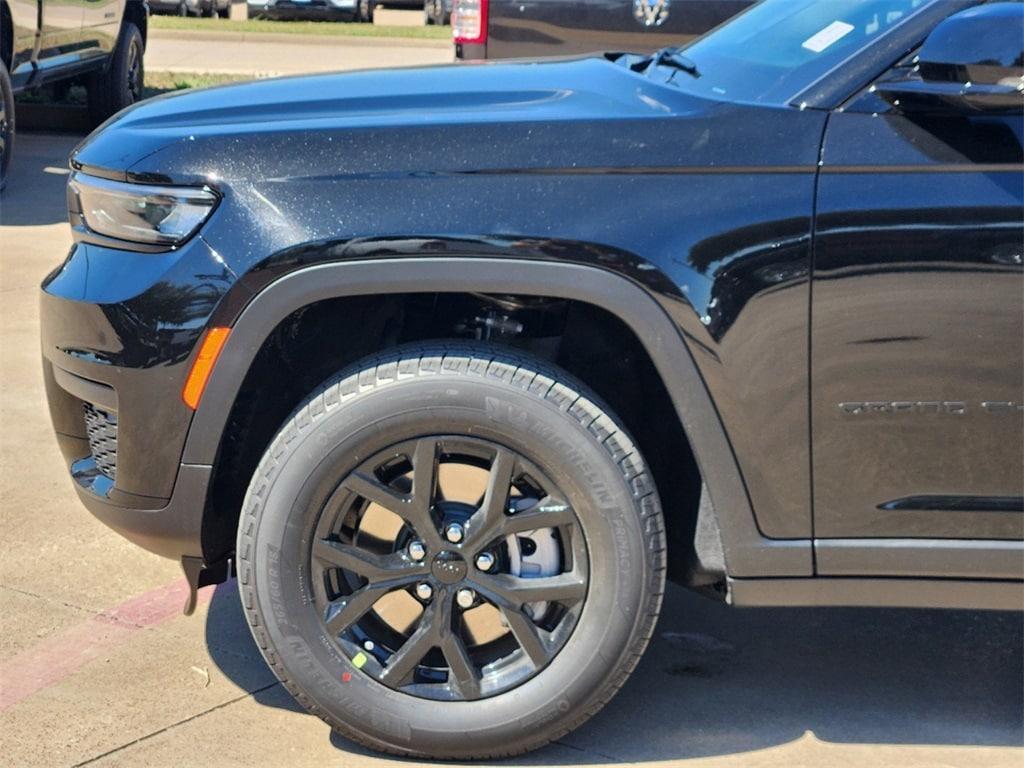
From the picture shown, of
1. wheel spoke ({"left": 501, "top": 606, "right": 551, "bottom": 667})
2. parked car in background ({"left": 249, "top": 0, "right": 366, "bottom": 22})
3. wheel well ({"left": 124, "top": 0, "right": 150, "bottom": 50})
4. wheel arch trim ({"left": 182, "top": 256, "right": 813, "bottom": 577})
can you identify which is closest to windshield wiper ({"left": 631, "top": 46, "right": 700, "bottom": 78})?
wheel arch trim ({"left": 182, "top": 256, "right": 813, "bottom": 577})

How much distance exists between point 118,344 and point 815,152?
1.44 meters

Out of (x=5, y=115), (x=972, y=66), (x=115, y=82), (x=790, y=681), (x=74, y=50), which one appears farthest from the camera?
(x=115, y=82)

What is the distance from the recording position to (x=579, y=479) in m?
2.78

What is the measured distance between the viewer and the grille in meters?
2.97

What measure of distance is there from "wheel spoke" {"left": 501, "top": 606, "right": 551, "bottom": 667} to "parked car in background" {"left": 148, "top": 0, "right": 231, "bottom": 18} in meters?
21.3

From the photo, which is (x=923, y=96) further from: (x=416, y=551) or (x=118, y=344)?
(x=118, y=344)

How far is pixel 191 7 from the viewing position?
2283cm

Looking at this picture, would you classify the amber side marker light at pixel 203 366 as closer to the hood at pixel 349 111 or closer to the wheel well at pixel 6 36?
the hood at pixel 349 111

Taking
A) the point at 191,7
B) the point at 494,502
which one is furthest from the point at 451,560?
the point at 191,7

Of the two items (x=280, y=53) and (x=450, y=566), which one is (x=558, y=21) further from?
(x=280, y=53)

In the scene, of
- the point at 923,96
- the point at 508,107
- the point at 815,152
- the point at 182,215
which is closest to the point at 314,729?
the point at 182,215

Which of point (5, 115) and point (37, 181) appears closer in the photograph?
point (5, 115)

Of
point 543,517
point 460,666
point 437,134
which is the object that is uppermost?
point 437,134

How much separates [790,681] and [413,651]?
1.04 metres
